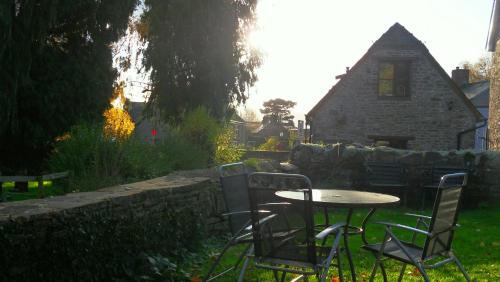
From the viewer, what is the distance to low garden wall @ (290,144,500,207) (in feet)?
36.8

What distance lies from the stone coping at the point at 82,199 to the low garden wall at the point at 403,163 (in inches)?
226

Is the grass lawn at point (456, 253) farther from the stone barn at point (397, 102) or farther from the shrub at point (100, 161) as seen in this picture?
the stone barn at point (397, 102)

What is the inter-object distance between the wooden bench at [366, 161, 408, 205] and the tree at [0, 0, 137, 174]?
640 cm

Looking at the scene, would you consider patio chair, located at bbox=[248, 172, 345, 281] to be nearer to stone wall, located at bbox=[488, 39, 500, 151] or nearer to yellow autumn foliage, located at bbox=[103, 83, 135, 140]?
yellow autumn foliage, located at bbox=[103, 83, 135, 140]

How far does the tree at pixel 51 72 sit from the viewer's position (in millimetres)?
9906

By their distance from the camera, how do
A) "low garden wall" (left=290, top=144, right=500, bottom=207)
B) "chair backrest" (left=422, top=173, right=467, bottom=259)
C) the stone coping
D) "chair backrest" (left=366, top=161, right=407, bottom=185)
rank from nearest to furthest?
the stone coping < "chair backrest" (left=422, top=173, right=467, bottom=259) < "low garden wall" (left=290, top=144, right=500, bottom=207) < "chair backrest" (left=366, top=161, right=407, bottom=185)

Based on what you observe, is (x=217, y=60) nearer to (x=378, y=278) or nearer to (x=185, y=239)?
(x=185, y=239)

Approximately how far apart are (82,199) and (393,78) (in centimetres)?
1657

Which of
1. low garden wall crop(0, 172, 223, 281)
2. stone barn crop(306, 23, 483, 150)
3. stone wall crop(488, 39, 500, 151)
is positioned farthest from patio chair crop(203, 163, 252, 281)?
stone barn crop(306, 23, 483, 150)

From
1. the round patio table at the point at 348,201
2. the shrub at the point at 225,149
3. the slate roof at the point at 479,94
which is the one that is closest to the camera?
the round patio table at the point at 348,201

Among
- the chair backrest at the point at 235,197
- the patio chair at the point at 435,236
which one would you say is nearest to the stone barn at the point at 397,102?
the chair backrest at the point at 235,197

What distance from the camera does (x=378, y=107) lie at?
1905cm

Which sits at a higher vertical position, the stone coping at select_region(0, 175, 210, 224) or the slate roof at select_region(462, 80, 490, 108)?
the slate roof at select_region(462, 80, 490, 108)

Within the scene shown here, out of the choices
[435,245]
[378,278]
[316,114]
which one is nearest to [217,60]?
[316,114]
